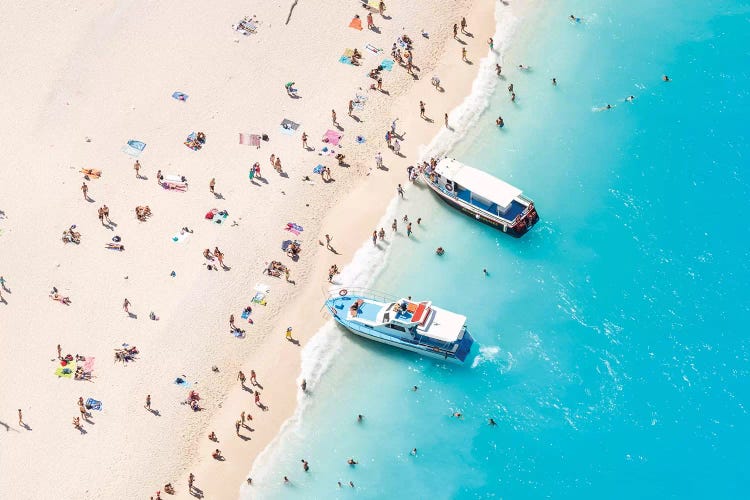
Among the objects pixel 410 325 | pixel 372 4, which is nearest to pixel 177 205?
pixel 410 325

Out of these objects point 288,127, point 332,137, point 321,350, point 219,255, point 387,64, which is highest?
point 387,64

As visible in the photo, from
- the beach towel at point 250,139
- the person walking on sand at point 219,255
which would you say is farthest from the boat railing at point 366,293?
the beach towel at point 250,139

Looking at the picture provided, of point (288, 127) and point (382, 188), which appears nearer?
point (382, 188)

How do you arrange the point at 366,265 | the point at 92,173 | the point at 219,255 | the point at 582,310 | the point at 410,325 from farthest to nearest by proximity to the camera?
the point at 92,173 → the point at 366,265 → the point at 219,255 → the point at 582,310 → the point at 410,325

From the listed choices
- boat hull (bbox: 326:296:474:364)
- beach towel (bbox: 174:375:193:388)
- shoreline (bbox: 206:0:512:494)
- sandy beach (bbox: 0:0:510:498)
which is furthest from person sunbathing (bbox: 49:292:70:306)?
boat hull (bbox: 326:296:474:364)

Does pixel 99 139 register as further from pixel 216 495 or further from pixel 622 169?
pixel 622 169

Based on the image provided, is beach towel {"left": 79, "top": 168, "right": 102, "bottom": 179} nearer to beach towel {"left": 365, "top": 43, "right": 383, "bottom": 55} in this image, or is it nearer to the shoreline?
the shoreline

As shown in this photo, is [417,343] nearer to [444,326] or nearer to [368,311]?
[444,326]

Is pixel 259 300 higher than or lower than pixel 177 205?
lower
